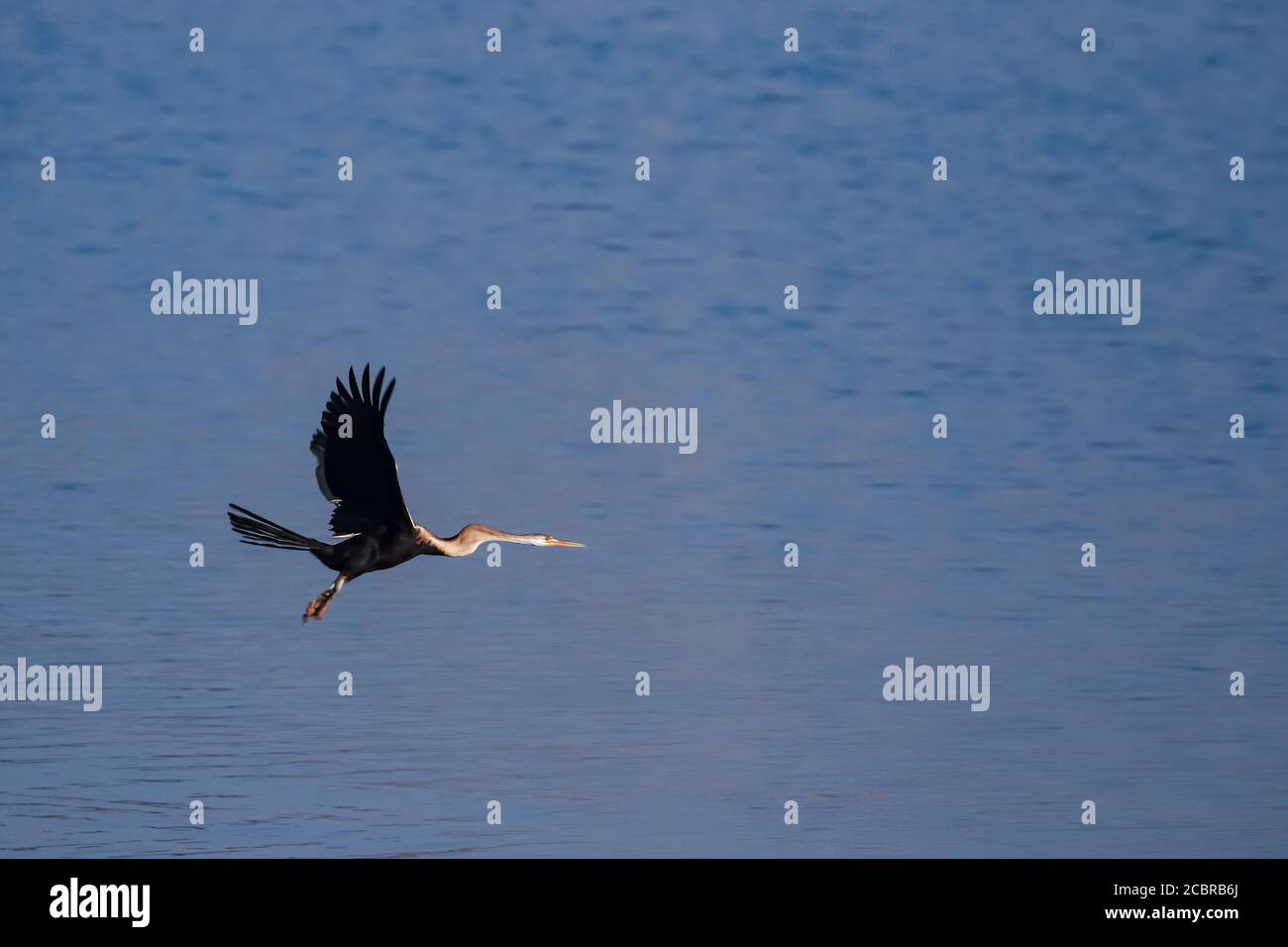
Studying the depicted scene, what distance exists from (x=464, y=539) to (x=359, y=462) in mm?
871

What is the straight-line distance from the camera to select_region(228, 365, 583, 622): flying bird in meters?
10.0

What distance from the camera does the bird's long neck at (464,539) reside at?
10.5 m

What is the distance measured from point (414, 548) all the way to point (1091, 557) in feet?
16.6

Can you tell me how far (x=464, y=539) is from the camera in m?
10.7

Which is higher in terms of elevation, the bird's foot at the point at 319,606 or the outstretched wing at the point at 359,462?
the outstretched wing at the point at 359,462

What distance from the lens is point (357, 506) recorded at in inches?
407

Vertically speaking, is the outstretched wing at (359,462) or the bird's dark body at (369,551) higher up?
the outstretched wing at (359,462)

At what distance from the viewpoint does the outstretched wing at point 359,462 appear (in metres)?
10.0

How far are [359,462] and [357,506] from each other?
0.98 feet

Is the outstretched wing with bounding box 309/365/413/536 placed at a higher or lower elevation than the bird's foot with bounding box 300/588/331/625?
higher

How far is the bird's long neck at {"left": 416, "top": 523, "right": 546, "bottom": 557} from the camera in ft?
34.5

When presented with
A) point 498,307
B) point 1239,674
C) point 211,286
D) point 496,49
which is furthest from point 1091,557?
point 211,286

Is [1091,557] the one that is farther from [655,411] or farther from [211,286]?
[211,286]

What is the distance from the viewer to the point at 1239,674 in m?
12.4
